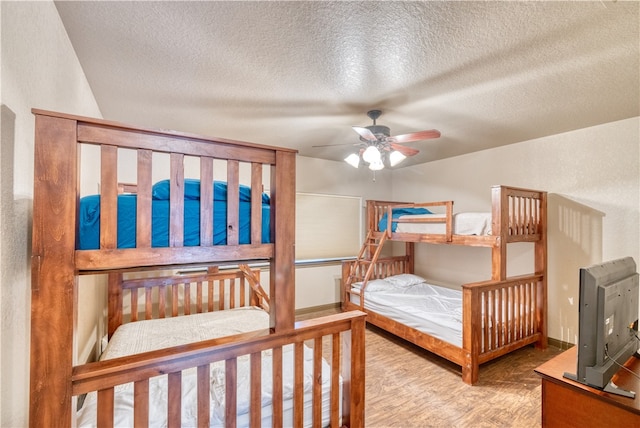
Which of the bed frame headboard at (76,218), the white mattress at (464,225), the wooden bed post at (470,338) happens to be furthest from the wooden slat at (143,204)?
the white mattress at (464,225)

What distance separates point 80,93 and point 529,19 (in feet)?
8.66

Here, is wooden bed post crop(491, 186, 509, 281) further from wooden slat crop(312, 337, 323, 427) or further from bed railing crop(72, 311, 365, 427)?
wooden slat crop(312, 337, 323, 427)

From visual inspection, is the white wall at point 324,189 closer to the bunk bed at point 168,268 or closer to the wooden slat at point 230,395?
the bunk bed at point 168,268

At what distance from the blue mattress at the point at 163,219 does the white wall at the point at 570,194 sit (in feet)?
11.7

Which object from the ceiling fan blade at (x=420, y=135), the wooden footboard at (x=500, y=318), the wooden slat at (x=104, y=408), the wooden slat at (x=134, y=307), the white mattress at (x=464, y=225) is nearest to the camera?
the wooden slat at (x=104, y=408)

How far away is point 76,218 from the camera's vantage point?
37.6 inches

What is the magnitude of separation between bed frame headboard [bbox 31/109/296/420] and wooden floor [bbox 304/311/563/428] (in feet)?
5.98

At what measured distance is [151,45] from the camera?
160 centimetres

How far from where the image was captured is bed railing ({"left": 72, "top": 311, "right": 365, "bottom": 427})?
1.01 metres

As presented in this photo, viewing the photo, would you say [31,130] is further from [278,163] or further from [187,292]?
[187,292]

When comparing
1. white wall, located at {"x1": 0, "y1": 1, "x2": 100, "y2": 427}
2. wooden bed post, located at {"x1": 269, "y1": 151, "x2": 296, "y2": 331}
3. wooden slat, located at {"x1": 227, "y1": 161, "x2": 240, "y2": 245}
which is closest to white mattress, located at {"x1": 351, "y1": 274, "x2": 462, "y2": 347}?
wooden bed post, located at {"x1": 269, "y1": 151, "x2": 296, "y2": 331}

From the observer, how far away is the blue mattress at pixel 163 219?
3.31 feet

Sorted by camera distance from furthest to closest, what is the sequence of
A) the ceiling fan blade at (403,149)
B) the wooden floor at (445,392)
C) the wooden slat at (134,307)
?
1. the wooden slat at (134,307)
2. the ceiling fan blade at (403,149)
3. the wooden floor at (445,392)

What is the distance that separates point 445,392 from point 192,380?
203cm
